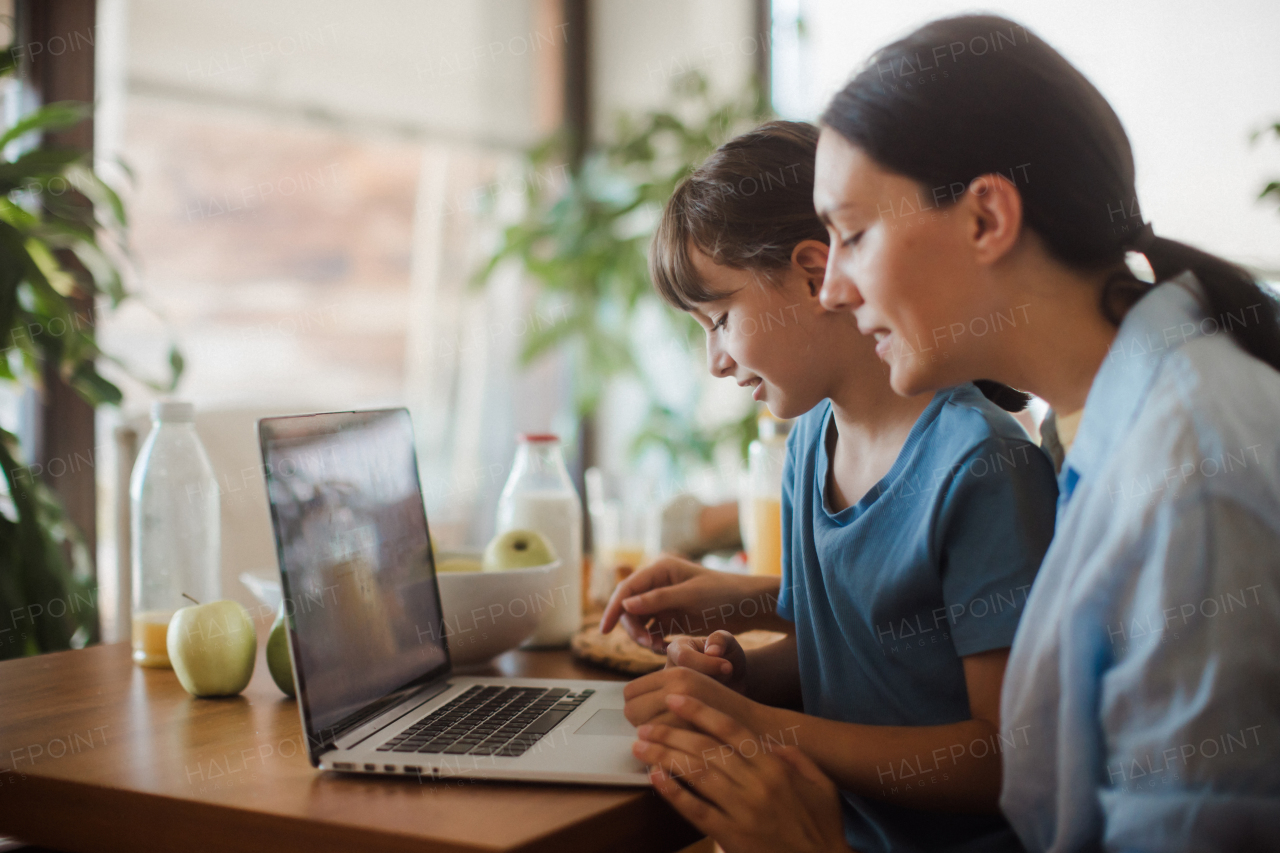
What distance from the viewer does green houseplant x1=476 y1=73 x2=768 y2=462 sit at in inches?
118

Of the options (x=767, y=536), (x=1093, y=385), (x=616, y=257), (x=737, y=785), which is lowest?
(x=737, y=785)

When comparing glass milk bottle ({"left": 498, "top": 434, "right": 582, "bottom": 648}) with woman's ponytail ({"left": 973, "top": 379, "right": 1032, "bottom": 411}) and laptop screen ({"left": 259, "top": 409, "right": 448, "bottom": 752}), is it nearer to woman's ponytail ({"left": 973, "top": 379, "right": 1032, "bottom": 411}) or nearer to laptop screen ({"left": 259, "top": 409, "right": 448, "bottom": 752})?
laptop screen ({"left": 259, "top": 409, "right": 448, "bottom": 752})

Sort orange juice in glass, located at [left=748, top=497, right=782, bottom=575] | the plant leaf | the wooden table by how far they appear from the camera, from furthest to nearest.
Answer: the plant leaf < orange juice in glass, located at [left=748, top=497, right=782, bottom=575] < the wooden table

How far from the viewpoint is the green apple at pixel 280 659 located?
926 mm

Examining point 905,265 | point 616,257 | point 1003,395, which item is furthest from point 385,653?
point 616,257

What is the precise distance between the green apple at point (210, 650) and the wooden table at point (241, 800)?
51 millimetres

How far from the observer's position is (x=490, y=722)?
79 centimetres

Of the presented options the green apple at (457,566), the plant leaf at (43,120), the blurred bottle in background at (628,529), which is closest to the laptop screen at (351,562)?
the green apple at (457,566)

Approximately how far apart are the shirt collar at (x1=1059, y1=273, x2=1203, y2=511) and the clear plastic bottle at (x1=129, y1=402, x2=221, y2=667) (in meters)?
0.94

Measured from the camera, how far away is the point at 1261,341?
28.6 inches

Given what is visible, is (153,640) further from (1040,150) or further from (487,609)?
(1040,150)

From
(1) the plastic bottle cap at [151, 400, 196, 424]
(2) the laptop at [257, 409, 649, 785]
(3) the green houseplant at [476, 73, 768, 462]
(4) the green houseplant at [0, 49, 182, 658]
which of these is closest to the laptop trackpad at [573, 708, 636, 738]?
(2) the laptop at [257, 409, 649, 785]

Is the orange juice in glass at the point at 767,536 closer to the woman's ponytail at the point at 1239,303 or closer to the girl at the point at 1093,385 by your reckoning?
the girl at the point at 1093,385

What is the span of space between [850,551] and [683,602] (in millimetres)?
220
